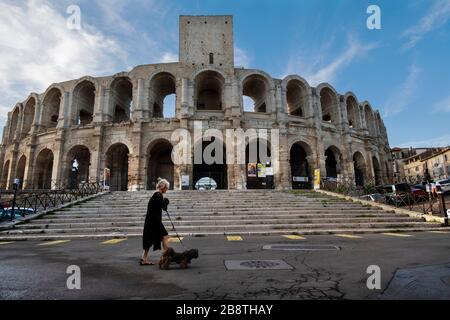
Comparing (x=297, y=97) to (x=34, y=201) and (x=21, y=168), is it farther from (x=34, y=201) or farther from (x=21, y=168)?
(x=21, y=168)

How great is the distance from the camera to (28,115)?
30.8 metres

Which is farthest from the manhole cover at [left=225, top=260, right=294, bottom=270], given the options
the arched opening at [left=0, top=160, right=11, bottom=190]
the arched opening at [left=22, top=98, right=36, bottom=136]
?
the arched opening at [left=0, top=160, right=11, bottom=190]

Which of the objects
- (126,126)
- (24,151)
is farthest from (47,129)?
(126,126)

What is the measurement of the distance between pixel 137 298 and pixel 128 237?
715 cm

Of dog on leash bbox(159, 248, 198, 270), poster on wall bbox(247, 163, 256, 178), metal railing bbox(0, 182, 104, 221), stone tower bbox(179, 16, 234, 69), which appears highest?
stone tower bbox(179, 16, 234, 69)

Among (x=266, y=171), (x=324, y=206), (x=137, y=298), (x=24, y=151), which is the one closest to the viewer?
(x=137, y=298)

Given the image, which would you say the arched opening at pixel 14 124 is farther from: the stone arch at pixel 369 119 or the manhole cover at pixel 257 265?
the stone arch at pixel 369 119

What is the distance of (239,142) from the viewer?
77.9 ft

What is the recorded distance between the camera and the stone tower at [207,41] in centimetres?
2847

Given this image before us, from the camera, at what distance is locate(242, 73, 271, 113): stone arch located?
86.8 feet

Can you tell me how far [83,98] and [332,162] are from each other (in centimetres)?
2798

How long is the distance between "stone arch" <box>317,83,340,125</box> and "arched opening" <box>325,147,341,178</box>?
3108 millimetres

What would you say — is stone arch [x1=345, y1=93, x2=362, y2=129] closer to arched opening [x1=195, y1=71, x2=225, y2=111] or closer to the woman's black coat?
arched opening [x1=195, y1=71, x2=225, y2=111]
